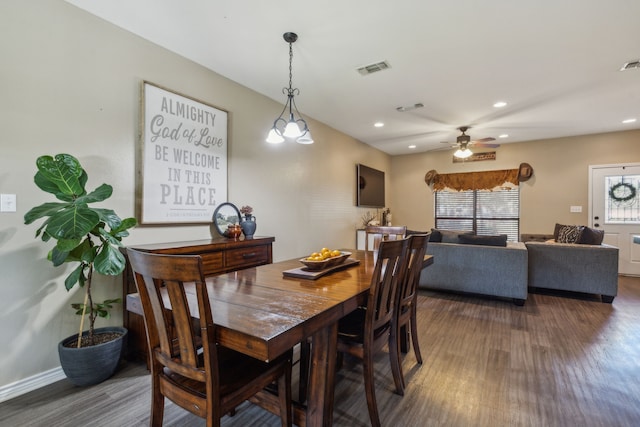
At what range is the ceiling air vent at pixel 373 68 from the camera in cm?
301

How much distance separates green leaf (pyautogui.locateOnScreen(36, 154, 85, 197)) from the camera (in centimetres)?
179

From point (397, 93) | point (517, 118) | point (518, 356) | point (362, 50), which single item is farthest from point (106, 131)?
point (517, 118)

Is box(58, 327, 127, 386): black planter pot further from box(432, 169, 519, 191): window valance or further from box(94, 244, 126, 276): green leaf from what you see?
box(432, 169, 519, 191): window valance

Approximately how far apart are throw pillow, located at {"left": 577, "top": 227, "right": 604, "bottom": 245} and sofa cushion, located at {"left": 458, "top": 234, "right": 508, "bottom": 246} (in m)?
1.30

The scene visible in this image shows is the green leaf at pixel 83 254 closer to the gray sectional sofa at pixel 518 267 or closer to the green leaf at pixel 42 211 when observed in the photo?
the green leaf at pixel 42 211

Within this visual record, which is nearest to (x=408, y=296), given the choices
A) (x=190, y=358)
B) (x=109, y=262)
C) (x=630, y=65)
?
(x=190, y=358)

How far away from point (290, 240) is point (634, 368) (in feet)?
11.4

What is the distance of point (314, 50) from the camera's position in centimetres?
274

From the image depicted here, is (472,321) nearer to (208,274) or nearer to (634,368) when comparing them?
(634,368)

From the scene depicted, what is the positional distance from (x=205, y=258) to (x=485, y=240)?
11.3 feet

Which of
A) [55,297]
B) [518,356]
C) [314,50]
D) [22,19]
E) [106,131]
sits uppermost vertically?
[314,50]

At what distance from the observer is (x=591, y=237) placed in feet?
13.7

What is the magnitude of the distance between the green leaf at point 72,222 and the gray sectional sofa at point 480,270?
12.3ft

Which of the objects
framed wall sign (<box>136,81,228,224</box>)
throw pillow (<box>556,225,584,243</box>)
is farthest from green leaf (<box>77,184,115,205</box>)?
throw pillow (<box>556,225,584,243</box>)
